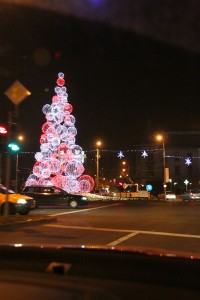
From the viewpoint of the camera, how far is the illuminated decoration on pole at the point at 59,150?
44.1 m

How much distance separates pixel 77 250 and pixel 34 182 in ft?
139

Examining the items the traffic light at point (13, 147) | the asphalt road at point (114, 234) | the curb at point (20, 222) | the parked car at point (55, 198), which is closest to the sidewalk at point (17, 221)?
the curb at point (20, 222)

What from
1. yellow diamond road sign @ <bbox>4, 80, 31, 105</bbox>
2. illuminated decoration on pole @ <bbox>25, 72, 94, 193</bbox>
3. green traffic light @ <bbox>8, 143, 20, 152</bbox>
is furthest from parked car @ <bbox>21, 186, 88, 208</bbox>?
yellow diamond road sign @ <bbox>4, 80, 31, 105</bbox>

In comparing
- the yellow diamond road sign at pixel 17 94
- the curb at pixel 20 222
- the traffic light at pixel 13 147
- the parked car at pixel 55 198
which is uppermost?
the yellow diamond road sign at pixel 17 94

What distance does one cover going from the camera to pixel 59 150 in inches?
1754

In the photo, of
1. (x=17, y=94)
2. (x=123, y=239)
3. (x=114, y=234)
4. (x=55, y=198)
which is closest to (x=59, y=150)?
(x=55, y=198)

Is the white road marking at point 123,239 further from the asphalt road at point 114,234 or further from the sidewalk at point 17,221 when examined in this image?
the sidewalk at point 17,221

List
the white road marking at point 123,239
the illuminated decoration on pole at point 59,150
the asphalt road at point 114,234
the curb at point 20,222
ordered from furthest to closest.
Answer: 1. the illuminated decoration on pole at point 59,150
2. the curb at point 20,222
3. the white road marking at point 123,239
4. the asphalt road at point 114,234

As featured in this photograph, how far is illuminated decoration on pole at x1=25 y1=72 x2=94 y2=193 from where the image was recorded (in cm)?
4406

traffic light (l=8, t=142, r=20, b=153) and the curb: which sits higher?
traffic light (l=8, t=142, r=20, b=153)

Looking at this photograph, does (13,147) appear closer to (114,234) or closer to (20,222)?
(20,222)

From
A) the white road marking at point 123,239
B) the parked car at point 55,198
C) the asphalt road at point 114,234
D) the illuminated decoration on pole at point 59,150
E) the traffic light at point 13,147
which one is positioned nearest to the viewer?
the asphalt road at point 114,234

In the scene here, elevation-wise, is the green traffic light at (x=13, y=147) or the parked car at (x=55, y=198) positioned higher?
the green traffic light at (x=13, y=147)

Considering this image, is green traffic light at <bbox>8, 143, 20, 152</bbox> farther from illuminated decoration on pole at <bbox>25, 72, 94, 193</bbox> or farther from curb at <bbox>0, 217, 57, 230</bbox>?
illuminated decoration on pole at <bbox>25, 72, 94, 193</bbox>
